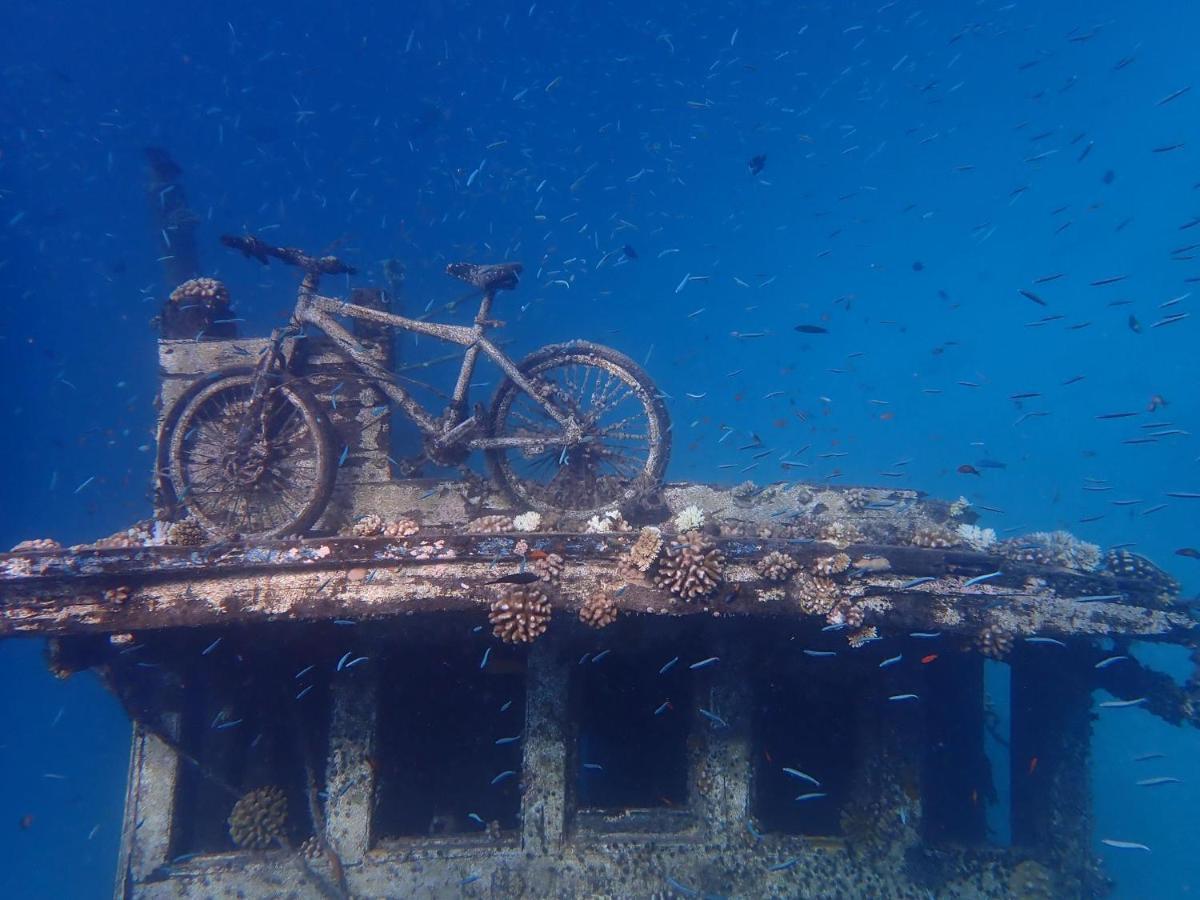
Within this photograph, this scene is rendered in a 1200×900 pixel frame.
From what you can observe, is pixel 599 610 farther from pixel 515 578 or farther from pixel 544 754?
pixel 544 754

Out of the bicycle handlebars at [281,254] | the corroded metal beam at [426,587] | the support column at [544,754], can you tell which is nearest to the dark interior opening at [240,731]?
the corroded metal beam at [426,587]

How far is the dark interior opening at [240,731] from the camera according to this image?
5.17m

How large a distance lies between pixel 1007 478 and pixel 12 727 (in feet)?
287

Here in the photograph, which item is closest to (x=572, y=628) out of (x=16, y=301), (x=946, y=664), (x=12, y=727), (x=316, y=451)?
(x=316, y=451)

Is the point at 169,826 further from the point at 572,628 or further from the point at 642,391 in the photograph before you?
the point at 642,391

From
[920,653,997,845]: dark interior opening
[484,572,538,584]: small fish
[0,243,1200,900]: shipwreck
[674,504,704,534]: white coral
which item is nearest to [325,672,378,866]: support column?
[0,243,1200,900]: shipwreck

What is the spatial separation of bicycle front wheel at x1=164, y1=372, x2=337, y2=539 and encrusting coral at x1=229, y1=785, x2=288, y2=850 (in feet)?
7.72

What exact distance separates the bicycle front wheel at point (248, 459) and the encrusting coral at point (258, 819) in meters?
2.35

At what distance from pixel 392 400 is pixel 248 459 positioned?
4.90 ft

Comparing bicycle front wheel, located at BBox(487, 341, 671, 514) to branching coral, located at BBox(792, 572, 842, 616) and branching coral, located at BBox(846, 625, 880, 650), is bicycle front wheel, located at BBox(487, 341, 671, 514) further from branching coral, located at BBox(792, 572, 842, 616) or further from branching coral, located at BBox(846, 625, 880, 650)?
branching coral, located at BBox(846, 625, 880, 650)

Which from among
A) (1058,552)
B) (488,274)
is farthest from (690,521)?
(1058,552)

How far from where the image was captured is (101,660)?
4.71 m

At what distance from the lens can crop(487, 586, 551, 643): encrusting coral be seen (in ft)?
13.8

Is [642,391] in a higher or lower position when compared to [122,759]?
higher
